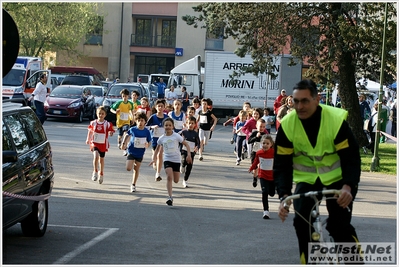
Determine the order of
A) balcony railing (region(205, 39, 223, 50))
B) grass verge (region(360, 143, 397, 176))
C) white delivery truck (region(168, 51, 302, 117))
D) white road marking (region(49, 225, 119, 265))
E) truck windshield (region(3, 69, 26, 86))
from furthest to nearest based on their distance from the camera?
balcony railing (region(205, 39, 223, 50)), white delivery truck (region(168, 51, 302, 117)), truck windshield (region(3, 69, 26, 86)), grass verge (region(360, 143, 397, 176)), white road marking (region(49, 225, 119, 265))

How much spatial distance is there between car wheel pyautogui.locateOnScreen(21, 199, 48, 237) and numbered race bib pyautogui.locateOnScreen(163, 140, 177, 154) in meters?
3.81

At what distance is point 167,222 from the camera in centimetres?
1097

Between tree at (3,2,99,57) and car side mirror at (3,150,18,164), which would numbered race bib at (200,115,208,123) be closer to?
car side mirror at (3,150,18,164)

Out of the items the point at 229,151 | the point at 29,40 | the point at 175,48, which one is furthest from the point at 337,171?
the point at 175,48

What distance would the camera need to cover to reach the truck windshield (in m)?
34.7

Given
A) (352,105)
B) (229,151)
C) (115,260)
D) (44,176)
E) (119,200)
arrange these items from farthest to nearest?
(352,105), (229,151), (119,200), (44,176), (115,260)

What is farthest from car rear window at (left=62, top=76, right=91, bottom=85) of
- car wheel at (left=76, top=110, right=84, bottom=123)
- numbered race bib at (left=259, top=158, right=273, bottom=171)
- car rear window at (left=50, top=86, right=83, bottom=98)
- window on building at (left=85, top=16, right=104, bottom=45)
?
numbered race bib at (left=259, top=158, right=273, bottom=171)

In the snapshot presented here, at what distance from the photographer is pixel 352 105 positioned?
2553 centimetres

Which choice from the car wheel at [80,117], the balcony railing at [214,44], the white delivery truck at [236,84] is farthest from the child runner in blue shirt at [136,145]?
the balcony railing at [214,44]

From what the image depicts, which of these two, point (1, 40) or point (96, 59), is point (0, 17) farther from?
point (96, 59)

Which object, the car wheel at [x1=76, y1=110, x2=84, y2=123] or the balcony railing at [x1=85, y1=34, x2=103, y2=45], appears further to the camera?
the balcony railing at [x1=85, y1=34, x2=103, y2=45]

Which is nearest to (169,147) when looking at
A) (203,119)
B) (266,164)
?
(266,164)

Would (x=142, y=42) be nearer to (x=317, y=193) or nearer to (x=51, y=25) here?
(x=51, y=25)

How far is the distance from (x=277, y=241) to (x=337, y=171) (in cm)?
371
